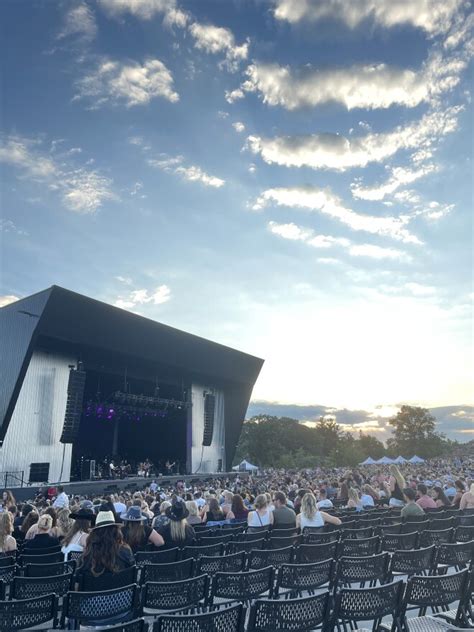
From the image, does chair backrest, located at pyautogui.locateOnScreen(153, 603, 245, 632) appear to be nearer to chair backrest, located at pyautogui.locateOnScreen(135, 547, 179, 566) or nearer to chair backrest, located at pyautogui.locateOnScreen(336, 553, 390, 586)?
chair backrest, located at pyautogui.locateOnScreen(336, 553, 390, 586)

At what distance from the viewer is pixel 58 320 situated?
2205cm

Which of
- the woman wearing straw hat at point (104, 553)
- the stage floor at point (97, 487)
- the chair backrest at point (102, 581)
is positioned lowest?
the stage floor at point (97, 487)

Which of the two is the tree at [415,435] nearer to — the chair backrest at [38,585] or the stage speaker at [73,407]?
the stage speaker at [73,407]

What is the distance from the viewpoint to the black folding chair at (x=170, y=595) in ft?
14.2

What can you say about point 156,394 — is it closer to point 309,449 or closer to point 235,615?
point 235,615

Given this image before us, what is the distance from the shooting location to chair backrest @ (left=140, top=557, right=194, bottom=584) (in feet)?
16.4

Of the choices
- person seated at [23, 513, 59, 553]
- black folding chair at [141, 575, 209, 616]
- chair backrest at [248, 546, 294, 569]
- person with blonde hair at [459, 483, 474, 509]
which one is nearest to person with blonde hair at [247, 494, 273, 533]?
chair backrest at [248, 546, 294, 569]

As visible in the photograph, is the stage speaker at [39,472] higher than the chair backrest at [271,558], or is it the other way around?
the stage speaker at [39,472]

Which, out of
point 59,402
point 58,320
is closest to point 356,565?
point 58,320

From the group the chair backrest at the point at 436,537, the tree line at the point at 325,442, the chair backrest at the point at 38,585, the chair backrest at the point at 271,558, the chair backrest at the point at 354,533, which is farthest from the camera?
the tree line at the point at 325,442

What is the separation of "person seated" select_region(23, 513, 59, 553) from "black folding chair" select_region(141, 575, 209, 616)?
7.14ft

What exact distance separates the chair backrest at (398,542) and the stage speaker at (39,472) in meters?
20.2

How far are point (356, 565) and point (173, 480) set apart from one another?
2408 cm

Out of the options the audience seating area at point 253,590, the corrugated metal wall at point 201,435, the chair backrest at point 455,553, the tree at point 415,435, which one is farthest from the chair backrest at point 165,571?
the tree at point 415,435
